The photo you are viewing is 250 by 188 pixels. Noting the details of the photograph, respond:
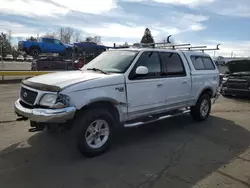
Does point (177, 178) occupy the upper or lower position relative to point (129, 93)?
lower

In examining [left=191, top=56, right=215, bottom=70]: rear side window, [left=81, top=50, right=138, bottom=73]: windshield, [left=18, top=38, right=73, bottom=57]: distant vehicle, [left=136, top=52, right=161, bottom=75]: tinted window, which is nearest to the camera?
[left=81, top=50, right=138, bottom=73]: windshield

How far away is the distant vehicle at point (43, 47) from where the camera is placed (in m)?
27.2

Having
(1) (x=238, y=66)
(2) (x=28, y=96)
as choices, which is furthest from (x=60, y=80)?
(1) (x=238, y=66)

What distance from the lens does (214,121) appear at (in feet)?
25.4

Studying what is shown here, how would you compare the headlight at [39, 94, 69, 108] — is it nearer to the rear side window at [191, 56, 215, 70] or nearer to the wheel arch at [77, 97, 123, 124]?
the wheel arch at [77, 97, 123, 124]

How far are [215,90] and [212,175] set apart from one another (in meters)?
4.39

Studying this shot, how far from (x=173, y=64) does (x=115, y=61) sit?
1599 mm

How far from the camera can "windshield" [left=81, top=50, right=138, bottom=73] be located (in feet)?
17.8

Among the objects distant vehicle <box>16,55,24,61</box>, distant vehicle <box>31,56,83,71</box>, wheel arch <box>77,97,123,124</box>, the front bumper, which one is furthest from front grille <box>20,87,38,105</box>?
distant vehicle <box>16,55,24,61</box>

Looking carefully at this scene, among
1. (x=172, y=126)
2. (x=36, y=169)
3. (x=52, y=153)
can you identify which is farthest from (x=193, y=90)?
(x=36, y=169)

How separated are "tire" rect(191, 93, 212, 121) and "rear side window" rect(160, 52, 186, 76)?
3.95 ft

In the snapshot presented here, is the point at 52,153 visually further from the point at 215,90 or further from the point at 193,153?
the point at 215,90

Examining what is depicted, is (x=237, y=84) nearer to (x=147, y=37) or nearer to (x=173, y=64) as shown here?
(x=173, y=64)

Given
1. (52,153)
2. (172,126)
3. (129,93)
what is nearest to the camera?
(52,153)
